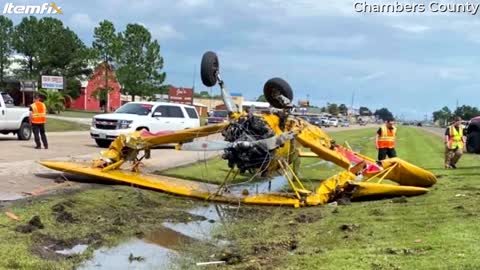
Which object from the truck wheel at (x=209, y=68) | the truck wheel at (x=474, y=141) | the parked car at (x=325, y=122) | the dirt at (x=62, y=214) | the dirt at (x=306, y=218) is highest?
the truck wheel at (x=209, y=68)

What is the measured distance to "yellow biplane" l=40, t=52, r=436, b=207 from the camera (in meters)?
10.9

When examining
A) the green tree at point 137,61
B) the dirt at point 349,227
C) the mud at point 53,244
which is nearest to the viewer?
the mud at point 53,244

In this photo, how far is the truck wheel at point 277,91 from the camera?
12008 millimetres

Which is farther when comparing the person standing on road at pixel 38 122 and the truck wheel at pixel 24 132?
the truck wheel at pixel 24 132

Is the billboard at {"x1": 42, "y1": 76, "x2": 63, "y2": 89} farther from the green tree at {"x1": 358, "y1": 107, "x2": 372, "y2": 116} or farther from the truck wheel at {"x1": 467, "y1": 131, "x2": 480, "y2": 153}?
the green tree at {"x1": 358, "y1": 107, "x2": 372, "y2": 116}

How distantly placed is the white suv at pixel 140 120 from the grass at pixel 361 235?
13.1m

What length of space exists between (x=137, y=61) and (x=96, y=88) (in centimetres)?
778

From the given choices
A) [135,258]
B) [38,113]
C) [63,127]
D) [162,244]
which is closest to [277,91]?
[162,244]

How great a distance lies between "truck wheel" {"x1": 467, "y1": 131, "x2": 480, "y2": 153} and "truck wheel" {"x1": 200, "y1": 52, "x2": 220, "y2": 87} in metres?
14.5

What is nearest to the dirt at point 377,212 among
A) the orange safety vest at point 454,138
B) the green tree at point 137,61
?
the orange safety vest at point 454,138

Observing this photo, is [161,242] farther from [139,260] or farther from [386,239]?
[386,239]

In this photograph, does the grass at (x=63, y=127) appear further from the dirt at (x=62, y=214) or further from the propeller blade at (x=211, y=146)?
the dirt at (x=62, y=214)

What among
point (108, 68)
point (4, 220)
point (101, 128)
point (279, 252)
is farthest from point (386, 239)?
point (108, 68)

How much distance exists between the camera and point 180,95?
70500 millimetres
